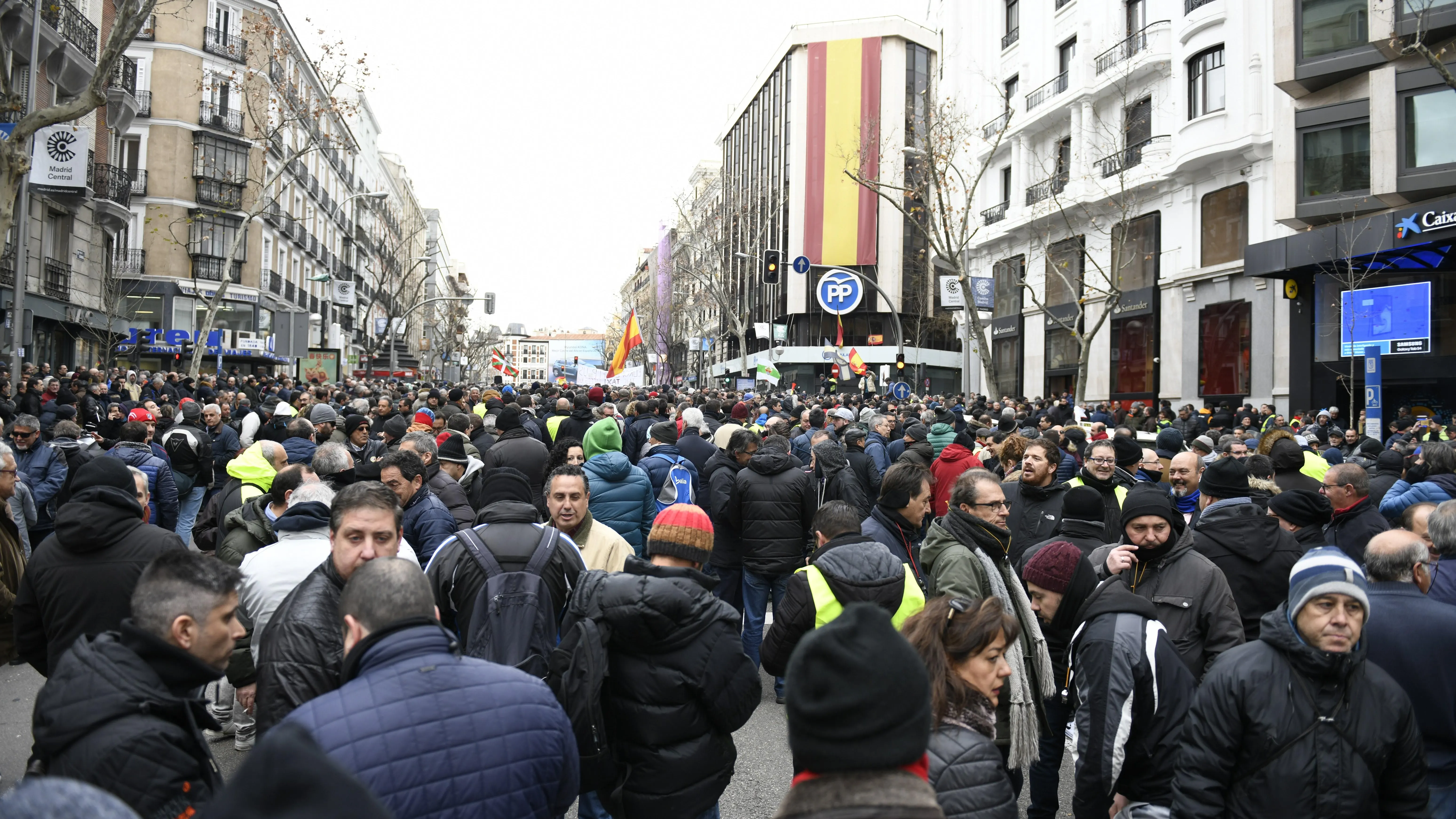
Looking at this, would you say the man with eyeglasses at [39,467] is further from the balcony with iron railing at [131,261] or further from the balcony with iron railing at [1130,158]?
the balcony with iron railing at [131,261]

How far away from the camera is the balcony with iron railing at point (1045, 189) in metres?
32.0

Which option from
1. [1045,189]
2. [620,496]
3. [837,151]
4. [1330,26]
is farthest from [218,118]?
[620,496]

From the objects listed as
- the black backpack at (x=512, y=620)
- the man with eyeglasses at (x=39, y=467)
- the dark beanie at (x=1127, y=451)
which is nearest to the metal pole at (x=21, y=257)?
the man with eyeglasses at (x=39, y=467)

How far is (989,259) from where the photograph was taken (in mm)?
39938

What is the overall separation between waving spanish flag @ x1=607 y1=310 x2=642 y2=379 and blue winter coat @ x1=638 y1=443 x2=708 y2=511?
1000 inches

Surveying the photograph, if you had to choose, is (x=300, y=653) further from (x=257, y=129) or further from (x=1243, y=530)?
(x=257, y=129)

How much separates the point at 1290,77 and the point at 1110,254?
9.33 m

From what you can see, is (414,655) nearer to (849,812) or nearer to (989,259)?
(849,812)

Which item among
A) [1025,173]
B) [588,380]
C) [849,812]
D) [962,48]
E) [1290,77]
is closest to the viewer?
[849,812]

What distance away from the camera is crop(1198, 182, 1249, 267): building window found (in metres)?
26.2

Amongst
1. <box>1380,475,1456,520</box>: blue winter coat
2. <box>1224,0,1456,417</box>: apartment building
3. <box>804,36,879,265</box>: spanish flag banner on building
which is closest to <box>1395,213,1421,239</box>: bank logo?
<box>1224,0,1456,417</box>: apartment building

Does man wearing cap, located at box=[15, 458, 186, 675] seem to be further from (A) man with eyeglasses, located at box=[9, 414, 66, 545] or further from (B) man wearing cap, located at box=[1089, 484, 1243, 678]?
(A) man with eyeglasses, located at box=[9, 414, 66, 545]

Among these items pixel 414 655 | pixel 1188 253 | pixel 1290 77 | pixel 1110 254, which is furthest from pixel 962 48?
pixel 414 655

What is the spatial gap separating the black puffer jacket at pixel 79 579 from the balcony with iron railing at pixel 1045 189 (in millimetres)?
30175
